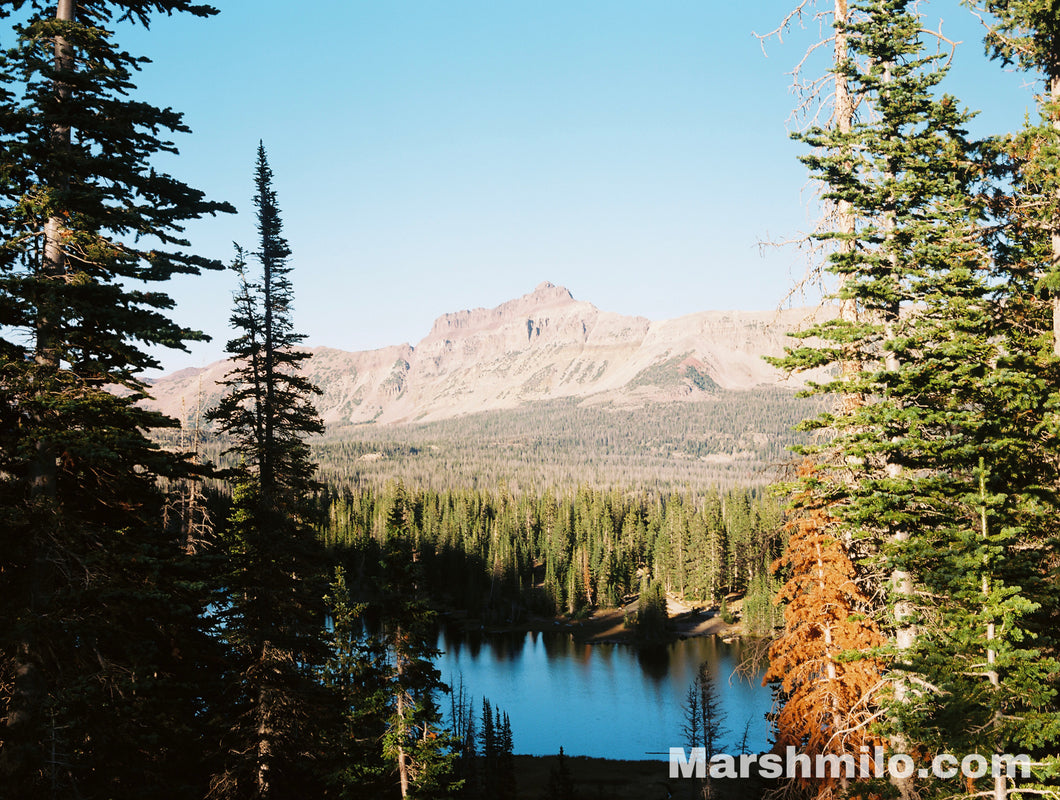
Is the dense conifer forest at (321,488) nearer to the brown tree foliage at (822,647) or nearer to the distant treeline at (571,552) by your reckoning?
the brown tree foliage at (822,647)

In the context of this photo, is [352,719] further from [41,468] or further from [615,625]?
[615,625]

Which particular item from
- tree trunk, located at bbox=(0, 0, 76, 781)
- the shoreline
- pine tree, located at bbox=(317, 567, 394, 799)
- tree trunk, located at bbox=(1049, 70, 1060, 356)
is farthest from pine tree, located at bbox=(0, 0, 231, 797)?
the shoreline

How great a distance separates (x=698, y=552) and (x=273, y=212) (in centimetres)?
10213

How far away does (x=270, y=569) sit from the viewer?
16672 millimetres

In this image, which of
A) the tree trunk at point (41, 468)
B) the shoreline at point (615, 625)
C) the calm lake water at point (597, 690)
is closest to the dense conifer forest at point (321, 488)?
the tree trunk at point (41, 468)

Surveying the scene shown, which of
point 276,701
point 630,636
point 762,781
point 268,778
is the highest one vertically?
point 276,701

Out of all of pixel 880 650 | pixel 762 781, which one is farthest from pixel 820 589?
pixel 762 781

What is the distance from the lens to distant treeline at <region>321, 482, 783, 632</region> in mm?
107250

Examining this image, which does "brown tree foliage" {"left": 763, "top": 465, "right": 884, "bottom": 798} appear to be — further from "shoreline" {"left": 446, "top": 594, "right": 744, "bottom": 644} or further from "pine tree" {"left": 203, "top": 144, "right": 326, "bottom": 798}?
"shoreline" {"left": 446, "top": 594, "right": 744, "bottom": 644}

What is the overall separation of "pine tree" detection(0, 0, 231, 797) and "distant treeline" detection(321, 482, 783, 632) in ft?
291

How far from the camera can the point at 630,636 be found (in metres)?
93.8

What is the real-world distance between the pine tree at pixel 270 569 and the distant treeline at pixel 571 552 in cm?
8059

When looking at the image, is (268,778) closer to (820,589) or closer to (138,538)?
(138,538)

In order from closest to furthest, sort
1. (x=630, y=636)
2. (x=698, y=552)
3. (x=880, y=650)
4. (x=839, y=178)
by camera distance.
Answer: (x=880, y=650) < (x=839, y=178) < (x=630, y=636) < (x=698, y=552)
